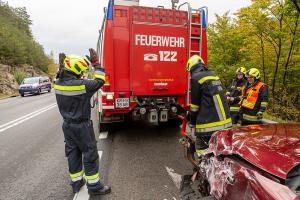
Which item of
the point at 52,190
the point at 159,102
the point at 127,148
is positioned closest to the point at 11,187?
the point at 52,190

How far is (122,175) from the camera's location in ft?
13.6

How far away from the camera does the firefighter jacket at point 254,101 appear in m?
5.34

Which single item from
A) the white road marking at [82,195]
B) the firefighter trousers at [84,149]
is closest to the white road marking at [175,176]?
the firefighter trousers at [84,149]

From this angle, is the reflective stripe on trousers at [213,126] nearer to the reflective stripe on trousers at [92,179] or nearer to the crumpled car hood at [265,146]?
the crumpled car hood at [265,146]

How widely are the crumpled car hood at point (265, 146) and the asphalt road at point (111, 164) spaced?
1.24m

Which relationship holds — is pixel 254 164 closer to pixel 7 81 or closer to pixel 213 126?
pixel 213 126

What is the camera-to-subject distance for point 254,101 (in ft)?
17.9

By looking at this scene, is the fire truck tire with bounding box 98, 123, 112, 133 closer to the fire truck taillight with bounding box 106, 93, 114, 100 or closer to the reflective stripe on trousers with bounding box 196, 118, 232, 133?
the fire truck taillight with bounding box 106, 93, 114, 100

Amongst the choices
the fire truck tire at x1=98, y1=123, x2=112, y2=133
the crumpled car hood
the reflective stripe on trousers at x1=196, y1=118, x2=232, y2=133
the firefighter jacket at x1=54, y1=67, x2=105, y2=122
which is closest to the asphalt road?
the fire truck tire at x1=98, y1=123, x2=112, y2=133

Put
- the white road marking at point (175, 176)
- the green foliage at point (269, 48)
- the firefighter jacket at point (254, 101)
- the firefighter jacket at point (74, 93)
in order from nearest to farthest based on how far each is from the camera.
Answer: the firefighter jacket at point (74, 93) → the white road marking at point (175, 176) → the firefighter jacket at point (254, 101) → the green foliage at point (269, 48)

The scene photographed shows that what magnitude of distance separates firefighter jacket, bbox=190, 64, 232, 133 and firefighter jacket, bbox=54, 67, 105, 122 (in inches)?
50.3

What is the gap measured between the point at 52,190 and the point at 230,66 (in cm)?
1496

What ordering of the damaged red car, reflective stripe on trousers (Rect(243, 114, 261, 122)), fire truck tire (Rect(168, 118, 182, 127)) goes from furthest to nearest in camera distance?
1. fire truck tire (Rect(168, 118, 182, 127))
2. reflective stripe on trousers (Rect(243, 114, 261, 122))
3. the damaged red car

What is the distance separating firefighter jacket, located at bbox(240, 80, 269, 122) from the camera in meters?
5.34
